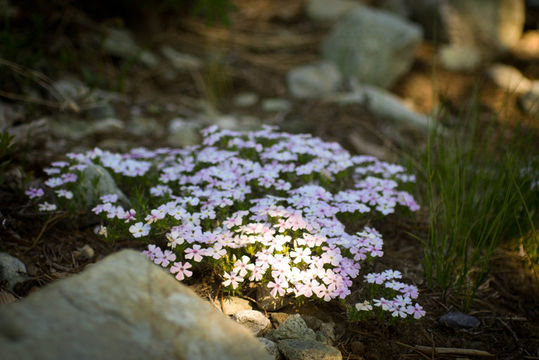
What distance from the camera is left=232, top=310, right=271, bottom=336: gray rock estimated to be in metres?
1.85

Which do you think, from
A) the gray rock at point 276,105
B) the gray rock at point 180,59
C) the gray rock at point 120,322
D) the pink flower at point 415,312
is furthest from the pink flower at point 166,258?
the gray rock at point 180,59

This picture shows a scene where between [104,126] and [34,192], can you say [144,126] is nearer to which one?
[104,126]

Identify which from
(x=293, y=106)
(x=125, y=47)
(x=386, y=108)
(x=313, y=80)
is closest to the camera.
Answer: (x=386, y=108)

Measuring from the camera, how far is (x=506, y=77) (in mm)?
5805

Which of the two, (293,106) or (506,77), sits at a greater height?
(506,77)

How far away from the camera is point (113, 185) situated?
2545 millimetres

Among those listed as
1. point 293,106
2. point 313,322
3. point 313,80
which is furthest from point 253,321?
point 313,80

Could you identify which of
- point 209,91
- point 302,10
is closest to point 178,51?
point 209,91

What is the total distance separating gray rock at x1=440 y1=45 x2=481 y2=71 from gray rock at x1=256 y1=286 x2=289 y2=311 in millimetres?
5239

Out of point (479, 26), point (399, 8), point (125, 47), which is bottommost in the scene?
point (125, 47)

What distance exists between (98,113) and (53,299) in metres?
3.40

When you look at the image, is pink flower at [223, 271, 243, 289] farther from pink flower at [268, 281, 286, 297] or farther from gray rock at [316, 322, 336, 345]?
gray rock at [316, 322, 336, 345]

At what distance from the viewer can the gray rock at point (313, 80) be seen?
5.21m

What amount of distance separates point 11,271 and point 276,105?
3489mm
